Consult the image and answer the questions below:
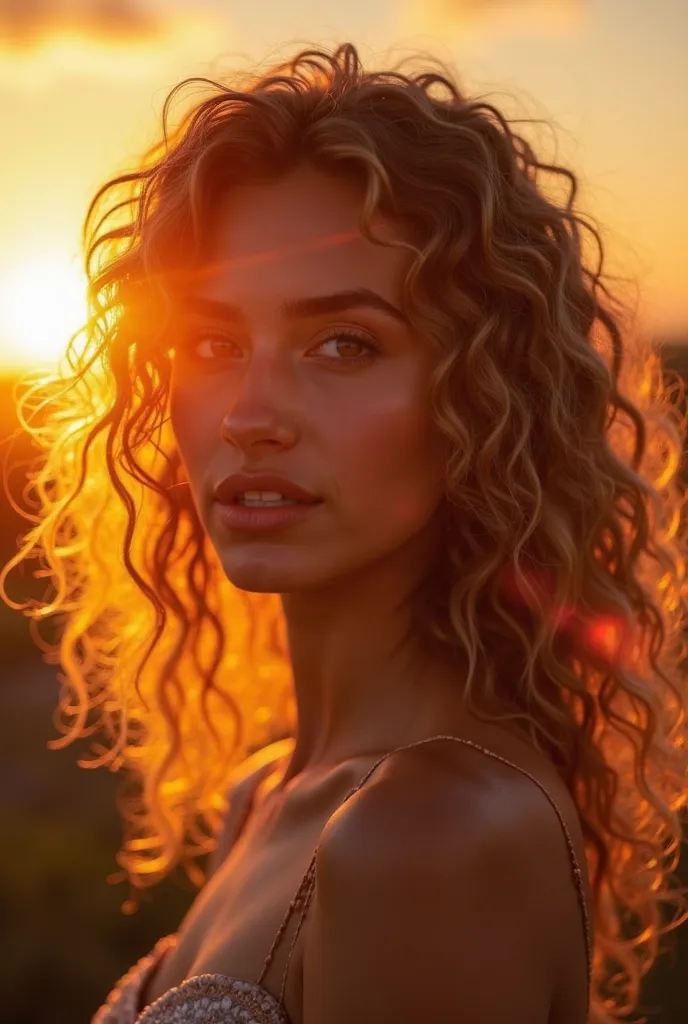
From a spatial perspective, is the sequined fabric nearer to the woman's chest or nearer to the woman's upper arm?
the woman's chest

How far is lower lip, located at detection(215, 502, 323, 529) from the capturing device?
2.66m

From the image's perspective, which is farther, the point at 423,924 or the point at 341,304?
the point at 341,304

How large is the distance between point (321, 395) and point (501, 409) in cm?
44

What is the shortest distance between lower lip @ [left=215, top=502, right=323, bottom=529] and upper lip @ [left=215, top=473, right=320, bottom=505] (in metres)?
0.02

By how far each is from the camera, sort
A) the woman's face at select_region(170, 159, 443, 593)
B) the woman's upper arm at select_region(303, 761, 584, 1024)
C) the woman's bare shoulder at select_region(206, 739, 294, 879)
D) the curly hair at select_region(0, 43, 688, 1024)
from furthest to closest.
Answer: the woman's bare shoulder at select_region(206, 739, 294, 879), the curly hair at select_region(0, 43, 688, 1024), the woman's face at select_region(170, 159, 443, 593), the woman's upper arm at select_region(303, 761, 584, 1024)

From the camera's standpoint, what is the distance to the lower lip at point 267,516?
266 centimetres

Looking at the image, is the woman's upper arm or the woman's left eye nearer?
the woman's upper arm

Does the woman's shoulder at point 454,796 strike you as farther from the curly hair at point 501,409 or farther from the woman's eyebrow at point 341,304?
the woman's eyebrow at point 341,304

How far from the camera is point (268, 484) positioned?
2.66 metres

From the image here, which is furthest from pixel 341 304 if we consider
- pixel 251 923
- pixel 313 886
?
pixel 251 923

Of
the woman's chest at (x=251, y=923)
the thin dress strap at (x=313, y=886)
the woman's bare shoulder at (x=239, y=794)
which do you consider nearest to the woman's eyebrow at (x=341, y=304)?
the thin dress strap at (x=313, y=886)

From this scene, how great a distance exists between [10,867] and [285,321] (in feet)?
22.8

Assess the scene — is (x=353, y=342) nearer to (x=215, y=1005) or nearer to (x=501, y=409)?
(x=501, y=409)

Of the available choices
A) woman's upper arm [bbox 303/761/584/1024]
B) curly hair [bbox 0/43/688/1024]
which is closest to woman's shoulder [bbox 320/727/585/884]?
woman's upper arm [bbox 303/761/584/1024]
